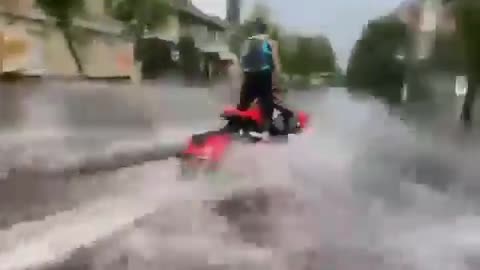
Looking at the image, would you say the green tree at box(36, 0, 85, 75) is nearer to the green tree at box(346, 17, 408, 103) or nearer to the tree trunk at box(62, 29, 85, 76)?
the tree trunk at box(62, 29, 85, 76)

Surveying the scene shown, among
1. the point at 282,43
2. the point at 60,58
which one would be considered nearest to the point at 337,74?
the point at 282,43

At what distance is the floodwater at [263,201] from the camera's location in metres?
0.52

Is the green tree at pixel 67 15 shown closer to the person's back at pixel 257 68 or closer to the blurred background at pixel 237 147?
the blurred background at pixel 237 147

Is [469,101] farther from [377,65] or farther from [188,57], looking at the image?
[188,57]

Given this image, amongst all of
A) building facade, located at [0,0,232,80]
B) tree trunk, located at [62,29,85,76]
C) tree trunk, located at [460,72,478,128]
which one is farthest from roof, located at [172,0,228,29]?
tree trunk, located at [460,72,478,128]

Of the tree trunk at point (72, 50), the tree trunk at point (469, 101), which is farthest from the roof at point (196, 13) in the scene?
the tree trunk at point (469, 101)

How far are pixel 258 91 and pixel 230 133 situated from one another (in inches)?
1.9

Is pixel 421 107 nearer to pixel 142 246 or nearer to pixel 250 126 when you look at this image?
pixel 250 126

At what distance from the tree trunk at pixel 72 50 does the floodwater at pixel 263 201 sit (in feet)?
0.14

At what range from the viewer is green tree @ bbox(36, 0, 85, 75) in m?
0.71

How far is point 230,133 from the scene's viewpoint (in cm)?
68

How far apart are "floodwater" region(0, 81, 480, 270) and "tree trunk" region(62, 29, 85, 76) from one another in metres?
0.04

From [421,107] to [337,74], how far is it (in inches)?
→ 3.4

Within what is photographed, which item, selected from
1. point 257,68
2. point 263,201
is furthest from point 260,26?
point 263,201
